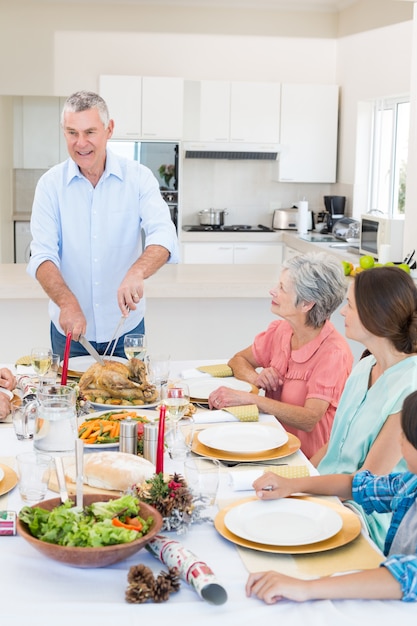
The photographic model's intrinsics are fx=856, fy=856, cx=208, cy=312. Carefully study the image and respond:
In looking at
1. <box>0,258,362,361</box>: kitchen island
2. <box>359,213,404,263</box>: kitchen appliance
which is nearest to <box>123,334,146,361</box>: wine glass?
<box>0,258,362,361</box>: kitchen island

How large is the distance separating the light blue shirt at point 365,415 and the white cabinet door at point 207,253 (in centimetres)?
492

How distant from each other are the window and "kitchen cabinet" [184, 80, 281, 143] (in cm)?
90

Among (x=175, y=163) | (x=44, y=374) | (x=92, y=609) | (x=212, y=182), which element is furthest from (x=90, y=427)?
(x=212, y=182)

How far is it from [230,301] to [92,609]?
2.87 m

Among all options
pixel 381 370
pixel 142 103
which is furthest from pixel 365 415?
pixel 142 103

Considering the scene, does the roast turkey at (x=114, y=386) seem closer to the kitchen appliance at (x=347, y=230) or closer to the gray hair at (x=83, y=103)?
the gray hair at (x=83, y=103)

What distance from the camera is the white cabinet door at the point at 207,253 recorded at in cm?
715

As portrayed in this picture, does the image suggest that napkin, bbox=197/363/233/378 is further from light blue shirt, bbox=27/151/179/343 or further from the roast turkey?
light blue shirt, bbox=27/151/179/343

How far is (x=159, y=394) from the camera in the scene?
239 cm

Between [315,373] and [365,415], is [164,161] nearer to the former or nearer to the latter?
[315,373]

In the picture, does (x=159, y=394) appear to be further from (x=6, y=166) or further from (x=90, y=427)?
(x=6, y=166)

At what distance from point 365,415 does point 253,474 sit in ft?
1.49

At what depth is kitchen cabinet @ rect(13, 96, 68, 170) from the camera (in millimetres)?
7453

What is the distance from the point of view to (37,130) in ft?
24.5
